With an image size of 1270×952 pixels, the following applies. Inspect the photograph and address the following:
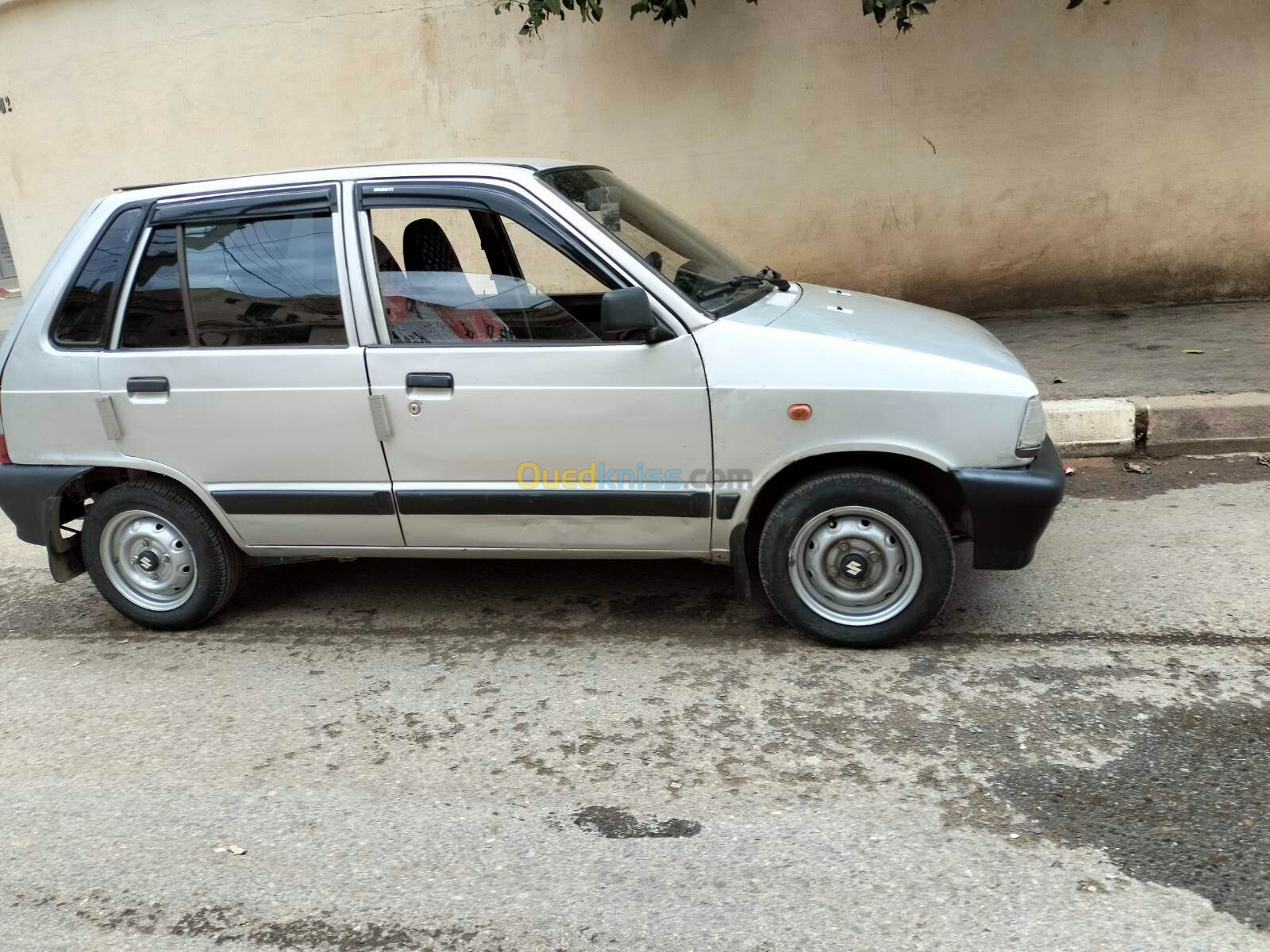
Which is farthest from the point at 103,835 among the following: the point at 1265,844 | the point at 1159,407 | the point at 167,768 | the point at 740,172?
the point at 740,172

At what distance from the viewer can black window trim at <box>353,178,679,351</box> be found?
12.3 feet

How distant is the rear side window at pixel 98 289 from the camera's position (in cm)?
410

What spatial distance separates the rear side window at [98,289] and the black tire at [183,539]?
0.60 metres

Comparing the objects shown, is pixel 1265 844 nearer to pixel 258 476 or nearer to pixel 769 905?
pixel 769 905

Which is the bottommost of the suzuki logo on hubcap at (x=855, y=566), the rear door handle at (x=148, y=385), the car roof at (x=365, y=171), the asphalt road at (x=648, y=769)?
the asphalt road at (x=648, y=769)

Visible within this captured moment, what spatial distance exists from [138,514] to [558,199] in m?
2.10

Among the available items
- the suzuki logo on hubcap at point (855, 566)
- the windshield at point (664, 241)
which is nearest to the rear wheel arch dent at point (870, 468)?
the suzuki logo on hubcap at point (855, 566)

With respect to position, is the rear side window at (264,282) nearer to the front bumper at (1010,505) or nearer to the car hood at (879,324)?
the car hood at (879,324)

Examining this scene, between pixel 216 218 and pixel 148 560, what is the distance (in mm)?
1399

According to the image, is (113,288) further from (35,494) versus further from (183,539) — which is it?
(183,539)

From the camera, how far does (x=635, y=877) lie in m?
2.75

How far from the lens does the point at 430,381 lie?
380 cm

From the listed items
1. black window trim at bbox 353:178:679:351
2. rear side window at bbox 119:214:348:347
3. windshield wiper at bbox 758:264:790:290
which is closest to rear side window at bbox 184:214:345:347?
rear side window at bbox 119:214:348:347

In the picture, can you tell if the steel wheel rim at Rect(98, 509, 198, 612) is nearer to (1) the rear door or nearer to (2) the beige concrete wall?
(1) the rear door
